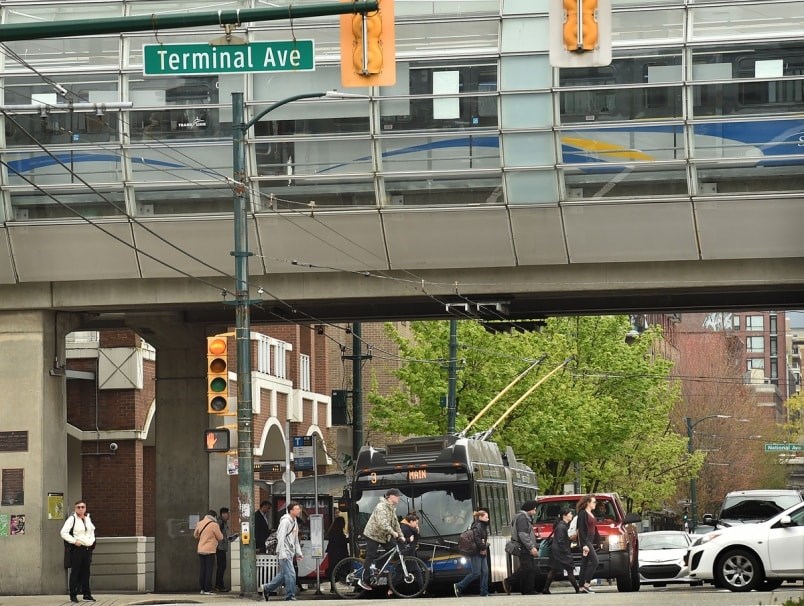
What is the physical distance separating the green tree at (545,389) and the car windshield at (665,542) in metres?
8.66

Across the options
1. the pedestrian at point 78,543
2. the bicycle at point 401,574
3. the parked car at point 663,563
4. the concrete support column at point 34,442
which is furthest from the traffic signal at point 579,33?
the parked car at point 663,563

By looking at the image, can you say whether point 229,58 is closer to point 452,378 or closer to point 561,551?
point 561,551

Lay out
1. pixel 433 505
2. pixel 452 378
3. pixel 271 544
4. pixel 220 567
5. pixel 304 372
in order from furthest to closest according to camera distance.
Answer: pixel 304 372 → pixel 452 378 → pixel 220 567 → pixel 271 544 → pixel 433 505

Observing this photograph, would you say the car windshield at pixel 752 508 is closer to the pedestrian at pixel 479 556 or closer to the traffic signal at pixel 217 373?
the pedestrian at pixel 479 556

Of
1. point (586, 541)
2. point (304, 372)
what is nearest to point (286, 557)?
point (586, 541)

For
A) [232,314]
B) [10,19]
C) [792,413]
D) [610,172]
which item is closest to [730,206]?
[610,172]

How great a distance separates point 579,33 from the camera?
1430cm

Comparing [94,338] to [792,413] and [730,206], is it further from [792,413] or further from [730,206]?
[792,413]

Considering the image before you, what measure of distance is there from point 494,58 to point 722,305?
8.30m

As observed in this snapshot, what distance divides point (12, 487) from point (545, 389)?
21897mm

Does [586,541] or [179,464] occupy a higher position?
[179,464]

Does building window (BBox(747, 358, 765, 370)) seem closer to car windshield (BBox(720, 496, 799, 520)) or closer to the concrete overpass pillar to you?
car windshield (BBox(720, 496, 799, 520))

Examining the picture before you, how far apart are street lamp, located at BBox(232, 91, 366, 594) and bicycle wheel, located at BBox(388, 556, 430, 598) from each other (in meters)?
2.27

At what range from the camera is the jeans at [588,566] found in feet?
88.2
